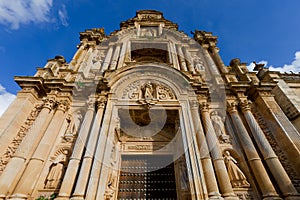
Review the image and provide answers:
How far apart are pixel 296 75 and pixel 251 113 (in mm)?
8236

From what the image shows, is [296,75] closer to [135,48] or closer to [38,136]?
[135,48]

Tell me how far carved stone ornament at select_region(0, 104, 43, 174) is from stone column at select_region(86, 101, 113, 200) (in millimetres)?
3891

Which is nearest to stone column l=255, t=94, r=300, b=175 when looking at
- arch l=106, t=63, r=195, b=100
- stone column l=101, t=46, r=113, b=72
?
arch l=106, t=63, r=195, b=100

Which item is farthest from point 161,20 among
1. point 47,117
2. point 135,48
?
point 47,117

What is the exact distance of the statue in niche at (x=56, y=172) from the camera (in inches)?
258

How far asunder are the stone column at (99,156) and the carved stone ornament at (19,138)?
3.89m

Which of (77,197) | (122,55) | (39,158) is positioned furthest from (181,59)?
(77,197)

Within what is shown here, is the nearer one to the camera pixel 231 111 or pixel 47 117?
pixel 47 117

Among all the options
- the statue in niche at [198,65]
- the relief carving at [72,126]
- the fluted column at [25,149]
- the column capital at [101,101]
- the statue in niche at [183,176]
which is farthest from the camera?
the statue in niche at [198,65]

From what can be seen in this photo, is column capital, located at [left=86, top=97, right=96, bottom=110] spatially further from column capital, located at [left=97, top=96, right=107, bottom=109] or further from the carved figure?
the carved figure

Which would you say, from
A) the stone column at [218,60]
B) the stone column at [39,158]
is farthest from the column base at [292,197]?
the stone column at [39,158]

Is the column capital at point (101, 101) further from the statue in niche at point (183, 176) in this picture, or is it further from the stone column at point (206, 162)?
the statue in niche at point (183, 176)

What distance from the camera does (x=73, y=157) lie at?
270 inches

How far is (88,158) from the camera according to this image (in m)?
6.67
